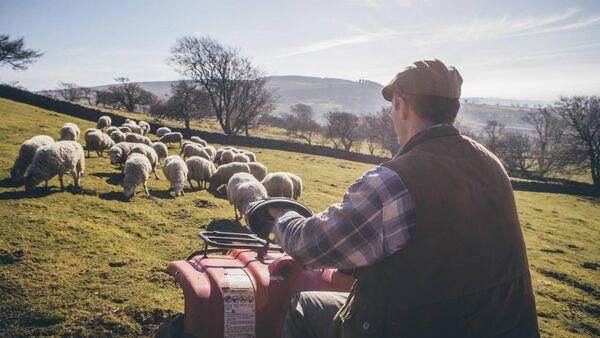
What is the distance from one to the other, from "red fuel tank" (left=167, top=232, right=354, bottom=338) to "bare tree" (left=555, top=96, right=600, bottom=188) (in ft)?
176

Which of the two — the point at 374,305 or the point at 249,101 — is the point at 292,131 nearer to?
→ the point at 249,101

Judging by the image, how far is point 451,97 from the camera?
2170 millimetres

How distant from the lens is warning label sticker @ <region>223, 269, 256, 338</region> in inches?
101

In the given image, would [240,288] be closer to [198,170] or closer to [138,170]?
[138,170]

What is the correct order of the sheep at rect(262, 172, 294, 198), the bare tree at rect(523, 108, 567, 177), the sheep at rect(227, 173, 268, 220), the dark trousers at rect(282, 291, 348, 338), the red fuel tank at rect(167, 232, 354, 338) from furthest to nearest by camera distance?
1. the bare tree at rect(523, 108, 567, 177)
2. the sheep at rect(262, 172, 294, 198)
3. the sheep at rect(227, 173, 268, 220)
4. the red fuel tank at rect(167, 232, 354, 338)
5. the dark trousers at rect(282, 291, 348, 338)

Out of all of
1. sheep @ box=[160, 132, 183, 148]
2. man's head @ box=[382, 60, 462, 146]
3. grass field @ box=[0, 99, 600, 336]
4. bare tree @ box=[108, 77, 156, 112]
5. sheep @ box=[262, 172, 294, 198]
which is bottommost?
grass field @ box=[0, 99, 600, 336]

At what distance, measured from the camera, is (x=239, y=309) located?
2.59 meters

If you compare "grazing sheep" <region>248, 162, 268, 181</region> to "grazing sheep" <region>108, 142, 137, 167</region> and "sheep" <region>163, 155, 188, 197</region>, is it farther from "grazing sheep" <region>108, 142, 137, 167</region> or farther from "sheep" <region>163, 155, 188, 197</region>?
"grazing sheep" <region>108, 142, 137, 167</region>

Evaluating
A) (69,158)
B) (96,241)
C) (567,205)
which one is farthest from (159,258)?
(567,205)

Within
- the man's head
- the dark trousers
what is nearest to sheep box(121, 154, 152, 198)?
the dark trousers

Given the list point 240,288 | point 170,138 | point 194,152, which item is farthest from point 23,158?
point 170,138

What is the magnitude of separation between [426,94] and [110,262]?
616 cm

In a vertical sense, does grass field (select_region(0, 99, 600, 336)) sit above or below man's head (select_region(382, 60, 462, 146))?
below

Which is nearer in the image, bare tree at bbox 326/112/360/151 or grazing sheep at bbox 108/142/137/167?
grazing sheep at bbox 108/142/137/167
